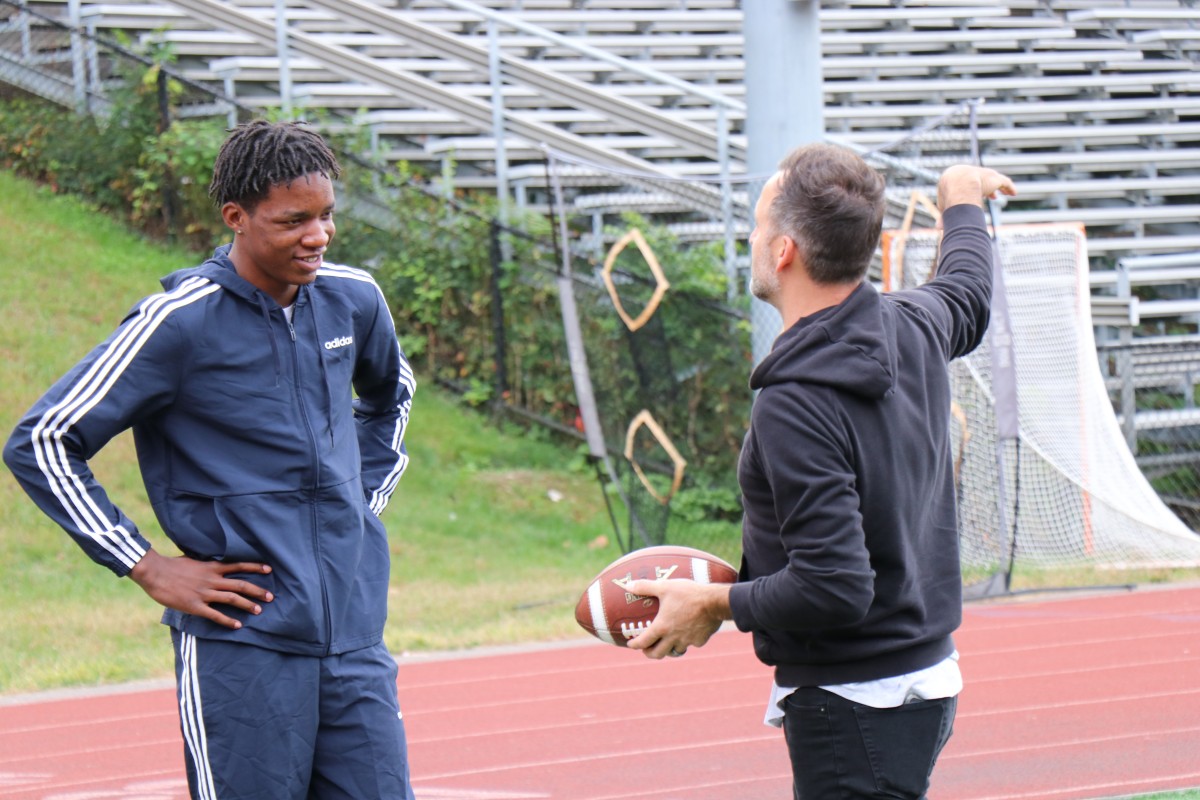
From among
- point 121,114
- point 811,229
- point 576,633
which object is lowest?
point 576,633

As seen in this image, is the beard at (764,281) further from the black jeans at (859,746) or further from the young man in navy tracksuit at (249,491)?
the young man in navy tracksuit at (249,491)

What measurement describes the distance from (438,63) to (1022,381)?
8.56 m

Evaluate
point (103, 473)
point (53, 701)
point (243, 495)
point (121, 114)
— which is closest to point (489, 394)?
point (103, 473)

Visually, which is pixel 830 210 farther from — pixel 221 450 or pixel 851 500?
pixel 221 450

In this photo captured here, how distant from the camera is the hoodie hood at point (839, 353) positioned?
248 cm

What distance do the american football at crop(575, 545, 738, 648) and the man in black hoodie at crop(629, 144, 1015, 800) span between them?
0.21 metres

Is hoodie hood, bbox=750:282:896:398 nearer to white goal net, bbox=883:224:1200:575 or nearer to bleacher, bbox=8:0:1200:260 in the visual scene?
white goal net, bbox=883:224:1200:575

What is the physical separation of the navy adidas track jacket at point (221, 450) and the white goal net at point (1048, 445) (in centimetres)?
663

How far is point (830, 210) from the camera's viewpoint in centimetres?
255

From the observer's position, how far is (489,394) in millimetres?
13766

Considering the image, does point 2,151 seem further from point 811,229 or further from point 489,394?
point 811,229

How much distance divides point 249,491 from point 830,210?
50.8 inches

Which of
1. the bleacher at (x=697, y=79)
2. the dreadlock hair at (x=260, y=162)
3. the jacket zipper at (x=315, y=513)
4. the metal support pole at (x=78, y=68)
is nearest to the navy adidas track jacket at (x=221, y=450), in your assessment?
the jacket zipper at (x=315, y=513)

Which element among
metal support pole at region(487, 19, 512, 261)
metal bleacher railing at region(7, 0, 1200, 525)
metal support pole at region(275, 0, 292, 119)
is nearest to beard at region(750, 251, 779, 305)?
metal bleacher railing at region(7, 0, 1200, 525)
